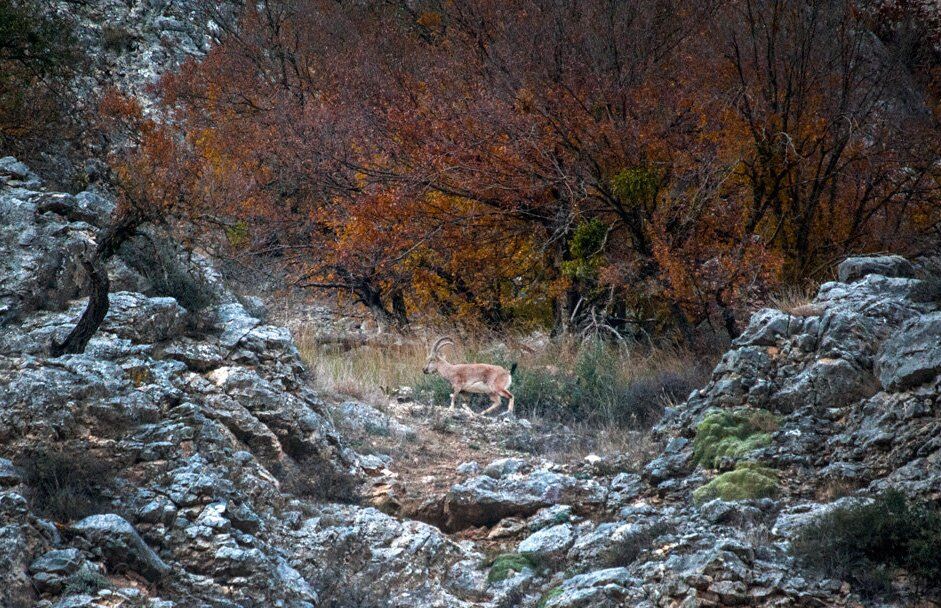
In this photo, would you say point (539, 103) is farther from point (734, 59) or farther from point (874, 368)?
point (874, 368)

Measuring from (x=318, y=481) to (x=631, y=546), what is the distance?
3.14 meters

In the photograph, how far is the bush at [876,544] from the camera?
5.85 metres

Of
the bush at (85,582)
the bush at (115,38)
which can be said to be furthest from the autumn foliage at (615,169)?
the bush at (115,38)

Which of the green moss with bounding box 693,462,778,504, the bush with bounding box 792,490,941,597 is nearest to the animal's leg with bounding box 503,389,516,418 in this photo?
the green moss with bounding box 693,462,778,504

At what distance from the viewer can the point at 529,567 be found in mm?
7391

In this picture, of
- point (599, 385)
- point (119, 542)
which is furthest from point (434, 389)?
point (119, 542)

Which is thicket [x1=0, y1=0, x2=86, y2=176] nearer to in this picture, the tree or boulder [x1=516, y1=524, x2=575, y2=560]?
the tree

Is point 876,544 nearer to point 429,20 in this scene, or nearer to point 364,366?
point 364,366

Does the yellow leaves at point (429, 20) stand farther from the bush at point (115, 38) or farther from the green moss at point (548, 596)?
the green moss at point (548, 596)

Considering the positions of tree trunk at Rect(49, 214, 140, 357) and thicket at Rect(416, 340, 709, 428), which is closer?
tree trunk at Rect(49, 214, 140, 357)

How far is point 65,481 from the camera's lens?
644 centimetres

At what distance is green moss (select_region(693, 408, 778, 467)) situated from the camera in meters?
8.48

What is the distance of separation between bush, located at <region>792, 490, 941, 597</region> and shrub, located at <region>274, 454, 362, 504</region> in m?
Answer: 4.18

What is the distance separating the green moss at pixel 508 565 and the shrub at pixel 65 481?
118 inches
